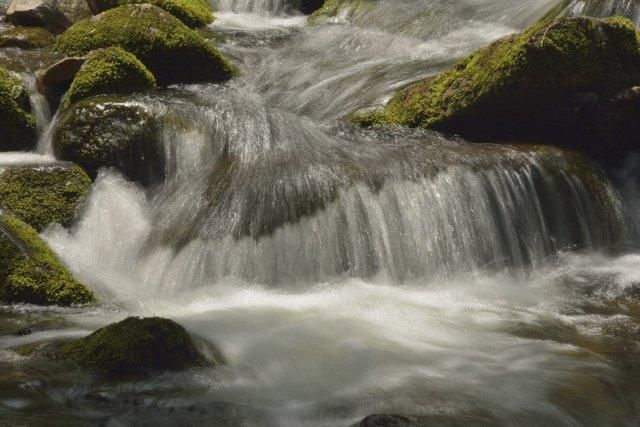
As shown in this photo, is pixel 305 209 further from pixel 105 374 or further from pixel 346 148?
pixel 105 374

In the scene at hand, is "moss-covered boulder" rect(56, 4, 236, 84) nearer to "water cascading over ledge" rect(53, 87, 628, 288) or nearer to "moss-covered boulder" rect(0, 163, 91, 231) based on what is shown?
"water cascading over ledge" rect(53, 87, 628, 288)

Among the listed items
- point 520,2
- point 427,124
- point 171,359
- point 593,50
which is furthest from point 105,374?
point 520,2

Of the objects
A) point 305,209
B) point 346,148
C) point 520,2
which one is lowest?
point 305,209

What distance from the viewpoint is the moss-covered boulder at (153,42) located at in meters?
10.4

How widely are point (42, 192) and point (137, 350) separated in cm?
408

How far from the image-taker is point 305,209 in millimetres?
7070

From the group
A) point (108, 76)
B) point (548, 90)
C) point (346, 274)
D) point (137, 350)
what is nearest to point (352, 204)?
point (346, 274)

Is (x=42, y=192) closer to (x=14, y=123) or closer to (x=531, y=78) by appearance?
(x=14, y=123)

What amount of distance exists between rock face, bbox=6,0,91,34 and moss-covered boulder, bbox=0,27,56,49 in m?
0.45

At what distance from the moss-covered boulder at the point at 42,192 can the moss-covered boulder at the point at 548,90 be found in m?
3.88

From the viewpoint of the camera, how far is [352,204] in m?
7.14

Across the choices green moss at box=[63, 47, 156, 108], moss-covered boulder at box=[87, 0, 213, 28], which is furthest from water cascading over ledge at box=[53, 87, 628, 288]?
moss-covered boulder at box=[87, 0, 213, 28]

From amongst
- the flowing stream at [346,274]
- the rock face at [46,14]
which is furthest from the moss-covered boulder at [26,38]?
the flowing stream at [346,274]

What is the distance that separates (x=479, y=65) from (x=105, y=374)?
235 inches
